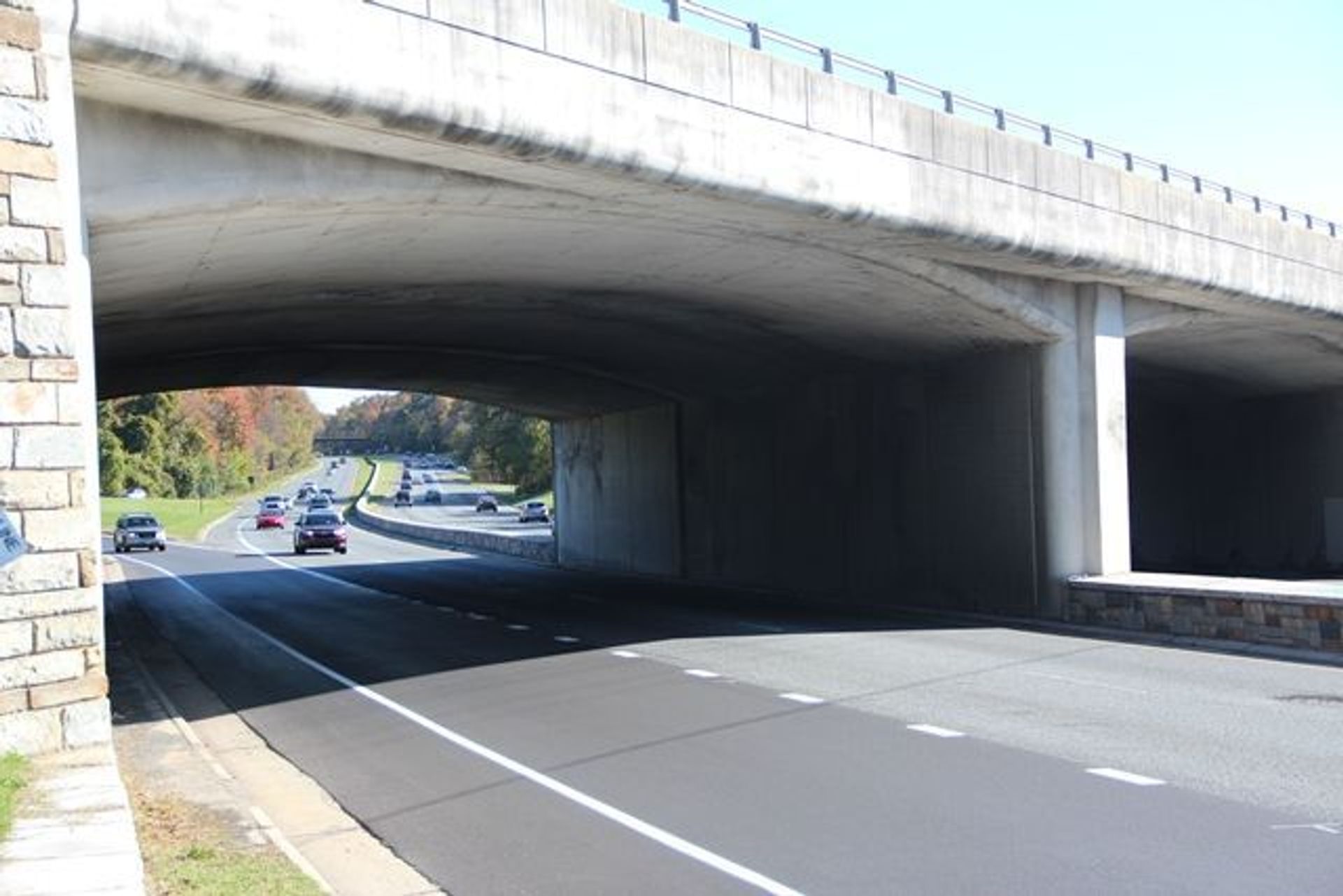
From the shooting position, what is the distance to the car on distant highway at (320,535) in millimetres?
48438

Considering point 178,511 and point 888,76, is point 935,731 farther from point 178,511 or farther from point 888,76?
point 178,511

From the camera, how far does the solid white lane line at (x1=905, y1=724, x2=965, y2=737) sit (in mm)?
10289

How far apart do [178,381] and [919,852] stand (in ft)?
99.1

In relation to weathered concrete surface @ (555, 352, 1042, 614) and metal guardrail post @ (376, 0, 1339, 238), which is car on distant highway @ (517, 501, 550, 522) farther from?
metal guardrail post @ (376, 0, 1339, 238)

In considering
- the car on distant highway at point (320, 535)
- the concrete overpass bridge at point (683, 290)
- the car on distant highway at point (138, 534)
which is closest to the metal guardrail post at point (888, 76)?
the concrete overpass bridge at point (683, 290)

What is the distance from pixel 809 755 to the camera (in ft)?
31.6

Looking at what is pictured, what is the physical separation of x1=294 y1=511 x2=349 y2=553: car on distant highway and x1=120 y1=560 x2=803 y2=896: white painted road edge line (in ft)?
110

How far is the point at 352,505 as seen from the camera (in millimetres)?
98375

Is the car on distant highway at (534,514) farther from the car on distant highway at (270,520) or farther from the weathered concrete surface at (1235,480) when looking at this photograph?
the weathered concrete surface at (1235,480)

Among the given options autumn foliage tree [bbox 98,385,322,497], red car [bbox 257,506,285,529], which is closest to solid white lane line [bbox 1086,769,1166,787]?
autumn foliage tree [bbox 98,385,322,497]

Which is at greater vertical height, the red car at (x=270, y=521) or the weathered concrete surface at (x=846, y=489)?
the weathered concrete surface at (x=846, y=489)

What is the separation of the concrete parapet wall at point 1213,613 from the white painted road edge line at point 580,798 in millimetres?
10382

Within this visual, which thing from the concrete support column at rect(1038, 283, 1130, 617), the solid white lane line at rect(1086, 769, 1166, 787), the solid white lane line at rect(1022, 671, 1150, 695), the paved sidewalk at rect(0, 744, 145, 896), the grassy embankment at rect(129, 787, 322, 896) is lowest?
the solid white lane line at rect(1022, 671, 1150, 695)

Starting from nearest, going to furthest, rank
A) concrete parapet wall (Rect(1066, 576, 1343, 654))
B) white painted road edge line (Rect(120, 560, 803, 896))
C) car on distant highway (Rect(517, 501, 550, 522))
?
white painted road edge line (Rect(120, 560, 803, 896)) → concrete parapet wall (Rect(1066, 576, 1343, 654)) → car on distant highway (Rect(517, 501, 550, 522))
